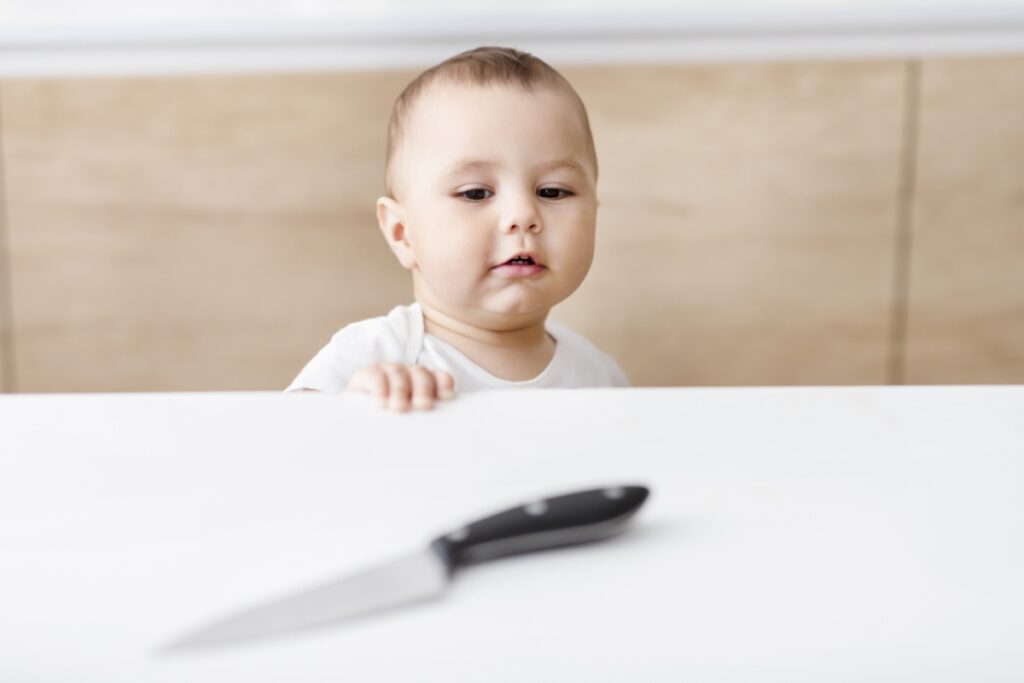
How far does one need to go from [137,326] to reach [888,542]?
1323 millimetres

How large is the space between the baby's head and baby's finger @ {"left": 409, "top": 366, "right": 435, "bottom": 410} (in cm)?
36

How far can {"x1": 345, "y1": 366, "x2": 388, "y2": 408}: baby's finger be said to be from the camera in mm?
528

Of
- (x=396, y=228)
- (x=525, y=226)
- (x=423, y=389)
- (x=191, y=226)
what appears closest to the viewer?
(x=423, y=389)

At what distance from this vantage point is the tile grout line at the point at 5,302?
1442 mm

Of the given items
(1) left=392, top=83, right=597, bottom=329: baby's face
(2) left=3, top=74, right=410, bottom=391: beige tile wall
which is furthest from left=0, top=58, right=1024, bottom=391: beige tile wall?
(1) left=392, top=83, right=597, bottom=329: baby's face

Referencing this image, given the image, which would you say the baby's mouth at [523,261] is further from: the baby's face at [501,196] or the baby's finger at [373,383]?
the baby's finger at [373,383]

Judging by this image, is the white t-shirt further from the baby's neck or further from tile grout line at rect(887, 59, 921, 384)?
tile grout line at rect(887, 59, 921, 384)

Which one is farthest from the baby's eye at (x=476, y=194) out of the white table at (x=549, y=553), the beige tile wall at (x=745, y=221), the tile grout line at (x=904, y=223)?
the tile grout line at (x=904, y=223)

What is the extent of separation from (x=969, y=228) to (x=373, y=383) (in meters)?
1.19

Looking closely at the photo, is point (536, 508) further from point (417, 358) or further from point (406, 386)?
point (417, 358)

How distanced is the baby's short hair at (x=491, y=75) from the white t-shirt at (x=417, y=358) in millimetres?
185

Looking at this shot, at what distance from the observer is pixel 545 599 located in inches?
13.6

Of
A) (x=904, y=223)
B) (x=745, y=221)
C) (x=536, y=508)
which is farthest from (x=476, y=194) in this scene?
(x=904, y=223)

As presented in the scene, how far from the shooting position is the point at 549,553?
1.23 ft
